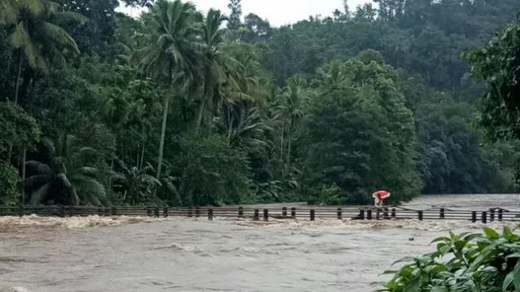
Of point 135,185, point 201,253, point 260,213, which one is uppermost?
point 135,185

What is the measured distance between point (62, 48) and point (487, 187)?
4717cm

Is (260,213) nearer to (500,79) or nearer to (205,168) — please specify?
(205,168)

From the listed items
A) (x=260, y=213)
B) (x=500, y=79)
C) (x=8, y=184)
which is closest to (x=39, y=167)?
(x=8, y=184)

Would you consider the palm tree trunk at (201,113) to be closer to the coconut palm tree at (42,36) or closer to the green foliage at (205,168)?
the green foliage at (205,168)

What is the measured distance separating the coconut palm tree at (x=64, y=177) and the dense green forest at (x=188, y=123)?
0.22 feet

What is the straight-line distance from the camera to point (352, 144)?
45.2 metres

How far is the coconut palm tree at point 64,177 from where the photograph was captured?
31.7m

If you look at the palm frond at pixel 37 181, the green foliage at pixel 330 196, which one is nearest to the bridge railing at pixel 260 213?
the palm frond at pixel 37 181

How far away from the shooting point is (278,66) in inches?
3019

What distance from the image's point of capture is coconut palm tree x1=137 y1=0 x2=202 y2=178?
37.7m

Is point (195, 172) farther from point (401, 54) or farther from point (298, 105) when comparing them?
point (401, 54)

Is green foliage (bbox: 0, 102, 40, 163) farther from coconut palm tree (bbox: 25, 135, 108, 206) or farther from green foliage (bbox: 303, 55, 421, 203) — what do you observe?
green foliage (bbox: 303, 55, 421, 203)

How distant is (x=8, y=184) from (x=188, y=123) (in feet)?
53.7

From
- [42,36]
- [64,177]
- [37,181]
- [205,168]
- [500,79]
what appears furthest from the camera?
[205,168]
